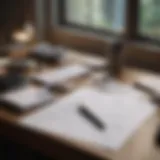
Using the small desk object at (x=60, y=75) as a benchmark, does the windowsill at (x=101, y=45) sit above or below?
above

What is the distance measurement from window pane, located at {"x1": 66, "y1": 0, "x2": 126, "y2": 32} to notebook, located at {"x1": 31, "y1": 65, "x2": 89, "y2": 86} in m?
0.39

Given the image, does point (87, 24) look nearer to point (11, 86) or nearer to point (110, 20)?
point (110, 20)

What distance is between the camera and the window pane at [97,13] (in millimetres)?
2029

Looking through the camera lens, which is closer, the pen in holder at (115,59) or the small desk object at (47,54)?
the pen in holder at (115,59)

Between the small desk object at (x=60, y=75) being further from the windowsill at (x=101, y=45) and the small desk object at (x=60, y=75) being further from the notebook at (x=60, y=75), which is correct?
the windowsill at (x=101, y=45)

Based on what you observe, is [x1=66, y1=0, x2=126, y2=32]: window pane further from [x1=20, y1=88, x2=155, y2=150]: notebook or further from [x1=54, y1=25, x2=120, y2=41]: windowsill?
[x1=20, y1=88, x2=155, y2=150]: notebook

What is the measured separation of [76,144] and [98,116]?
179 millimetres

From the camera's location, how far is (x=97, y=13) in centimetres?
211

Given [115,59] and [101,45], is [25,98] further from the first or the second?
[101,45]

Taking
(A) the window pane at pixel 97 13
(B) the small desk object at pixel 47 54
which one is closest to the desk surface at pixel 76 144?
(B) the small desk object at pixel 47 54

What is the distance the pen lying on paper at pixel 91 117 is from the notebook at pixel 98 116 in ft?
0.04

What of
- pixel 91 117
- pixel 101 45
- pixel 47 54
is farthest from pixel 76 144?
pixel 101 45

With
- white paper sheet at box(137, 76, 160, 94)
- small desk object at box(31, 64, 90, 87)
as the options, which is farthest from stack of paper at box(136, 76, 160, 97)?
small desk object at box(31, 64, 90, 87)

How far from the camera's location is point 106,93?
150cm
